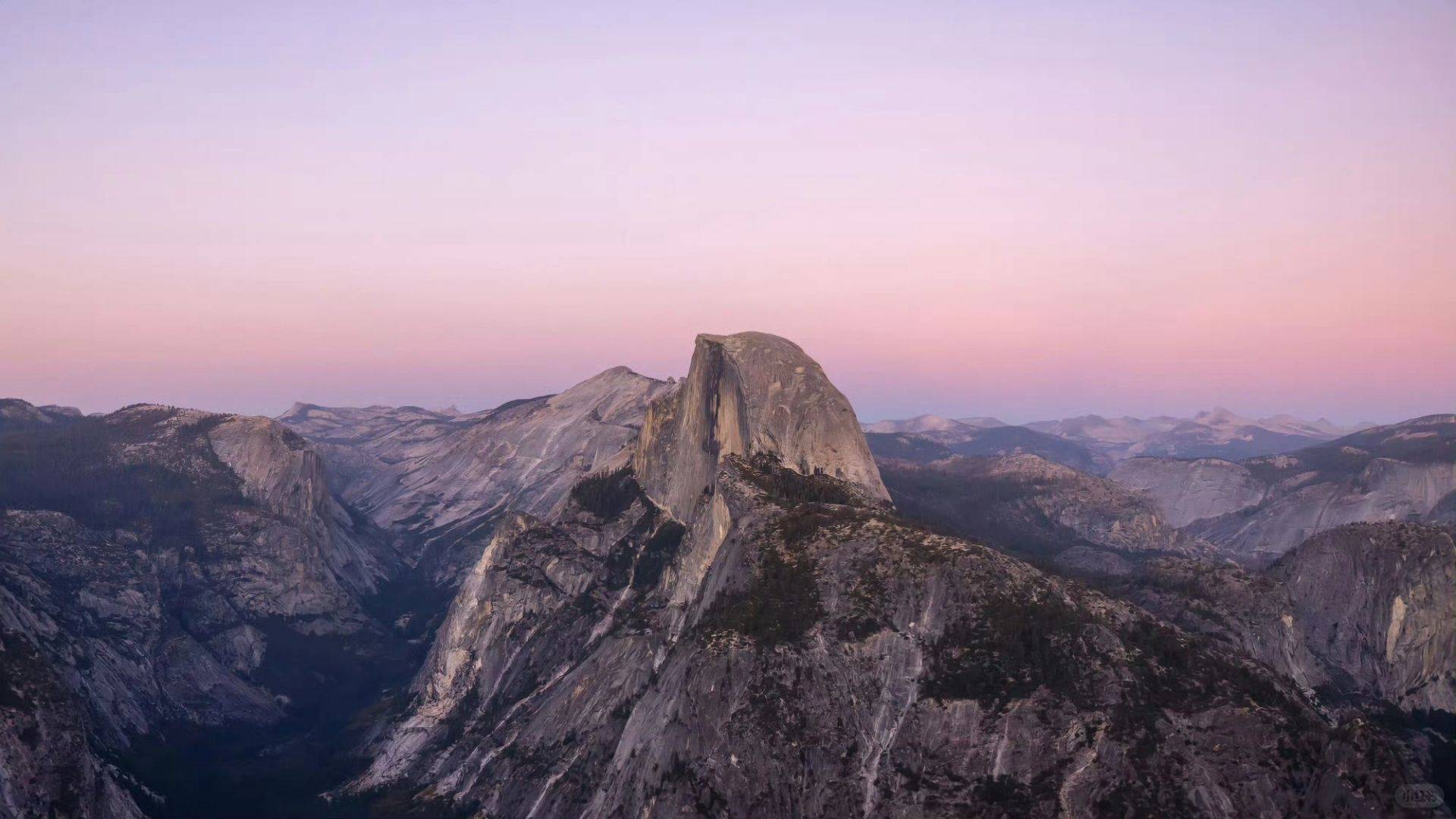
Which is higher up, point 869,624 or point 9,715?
point 869,624

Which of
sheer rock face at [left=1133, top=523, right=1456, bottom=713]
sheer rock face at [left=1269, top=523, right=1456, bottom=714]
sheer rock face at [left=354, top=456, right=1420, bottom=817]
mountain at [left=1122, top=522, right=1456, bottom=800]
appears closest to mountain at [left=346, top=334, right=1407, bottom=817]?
sheer rock face at [left=354, top=456, right=1420, bottom=817]

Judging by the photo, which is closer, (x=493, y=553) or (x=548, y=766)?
(x=548, y=766)

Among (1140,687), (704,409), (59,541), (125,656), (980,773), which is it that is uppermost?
(704,409)

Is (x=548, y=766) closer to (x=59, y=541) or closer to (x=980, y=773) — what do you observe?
(x=980, y=773)

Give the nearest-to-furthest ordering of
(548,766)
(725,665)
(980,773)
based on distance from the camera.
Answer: (980,773), (725,665), (548,766)

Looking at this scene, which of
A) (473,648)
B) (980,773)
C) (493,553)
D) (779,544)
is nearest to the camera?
(980,773)

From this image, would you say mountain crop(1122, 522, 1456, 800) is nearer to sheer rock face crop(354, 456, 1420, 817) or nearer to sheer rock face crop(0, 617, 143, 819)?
sheer rock face crop(354, 456, 1420, 817)

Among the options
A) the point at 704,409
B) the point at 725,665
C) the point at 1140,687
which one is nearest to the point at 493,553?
the point at 704,409

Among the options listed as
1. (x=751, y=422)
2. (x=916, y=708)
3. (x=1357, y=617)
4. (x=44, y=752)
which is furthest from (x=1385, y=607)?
(x=44, y=752)
